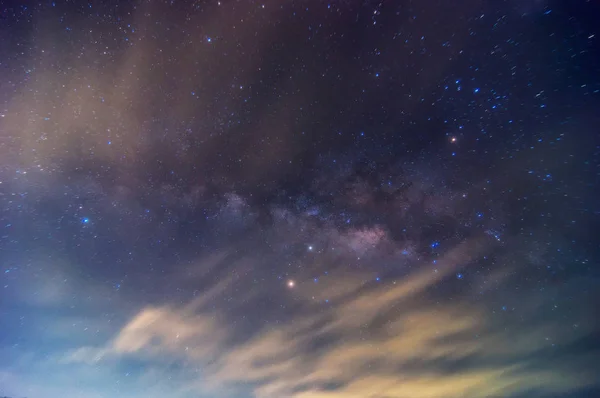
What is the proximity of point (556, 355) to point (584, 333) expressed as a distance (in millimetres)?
4185

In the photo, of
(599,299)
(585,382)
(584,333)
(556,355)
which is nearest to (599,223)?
(599,299)

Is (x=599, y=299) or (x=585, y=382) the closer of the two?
(x=599, y=299)

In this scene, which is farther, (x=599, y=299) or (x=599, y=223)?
(x=599, y=299)

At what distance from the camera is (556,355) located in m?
30.9

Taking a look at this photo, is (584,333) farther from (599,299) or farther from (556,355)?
(599,299)

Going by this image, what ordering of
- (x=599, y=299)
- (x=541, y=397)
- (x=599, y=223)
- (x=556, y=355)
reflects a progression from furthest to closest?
(x=541, y=397)
(x=556, y=355)
(x=599, y=299)
(x=599, y=223)

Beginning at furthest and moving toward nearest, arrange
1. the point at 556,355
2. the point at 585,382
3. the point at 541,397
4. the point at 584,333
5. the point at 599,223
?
the point at 541,397, the point at 585,382, the point at 556,355, the point at 584,333, the point at 599,223

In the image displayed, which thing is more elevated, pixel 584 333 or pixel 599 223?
pixel 599 223

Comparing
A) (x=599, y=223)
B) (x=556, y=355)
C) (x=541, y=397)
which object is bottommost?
(x=541, y=397)

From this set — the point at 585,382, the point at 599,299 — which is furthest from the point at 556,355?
the point at 585,382

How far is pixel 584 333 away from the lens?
2862 centimetres

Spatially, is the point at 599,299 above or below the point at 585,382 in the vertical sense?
above

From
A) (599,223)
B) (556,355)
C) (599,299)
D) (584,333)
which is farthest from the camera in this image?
(556,355)

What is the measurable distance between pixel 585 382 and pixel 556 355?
711 inches
